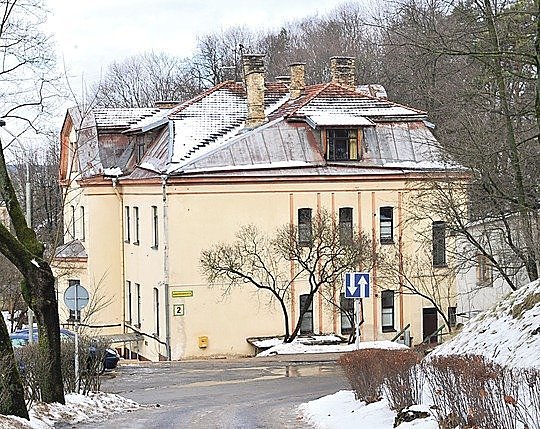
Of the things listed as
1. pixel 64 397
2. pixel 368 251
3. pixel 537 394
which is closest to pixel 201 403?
pixel 64 397

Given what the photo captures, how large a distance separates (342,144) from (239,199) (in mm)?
4986

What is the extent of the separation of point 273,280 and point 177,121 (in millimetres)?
8179

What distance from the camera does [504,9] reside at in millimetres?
19938

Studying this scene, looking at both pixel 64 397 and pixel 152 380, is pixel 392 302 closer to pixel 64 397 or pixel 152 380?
Result: pixel 152 380

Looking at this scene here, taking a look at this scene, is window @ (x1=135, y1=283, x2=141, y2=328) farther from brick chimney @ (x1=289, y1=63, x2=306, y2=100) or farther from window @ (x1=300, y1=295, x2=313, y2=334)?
brick chimney @ (x1=289, y1=63, x2=306, y2=100)

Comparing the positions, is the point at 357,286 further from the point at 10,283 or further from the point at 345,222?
the point at 10,283

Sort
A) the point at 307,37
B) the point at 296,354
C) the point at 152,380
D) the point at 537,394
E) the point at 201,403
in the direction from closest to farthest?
the point at 537,394, the point at 201,403, the point at 152,380, the point at 296,354, the point at 307,37

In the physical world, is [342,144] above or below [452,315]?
above

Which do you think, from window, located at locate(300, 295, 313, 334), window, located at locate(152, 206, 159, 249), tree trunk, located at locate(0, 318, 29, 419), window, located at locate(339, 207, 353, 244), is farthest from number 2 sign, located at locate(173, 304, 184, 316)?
tree trunk, located at locate(0, 318, 29, 419)

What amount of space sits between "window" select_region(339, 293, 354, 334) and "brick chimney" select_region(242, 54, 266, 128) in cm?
829

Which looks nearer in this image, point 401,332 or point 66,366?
point 66,366

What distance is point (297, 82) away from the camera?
51469 mm

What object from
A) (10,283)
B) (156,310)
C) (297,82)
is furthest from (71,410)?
(10,283)

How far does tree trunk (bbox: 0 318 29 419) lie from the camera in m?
16.0
